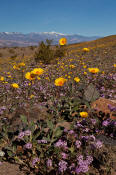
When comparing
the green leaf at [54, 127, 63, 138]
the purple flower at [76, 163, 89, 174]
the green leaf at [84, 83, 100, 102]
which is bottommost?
the purple flower at [76, 163, 89, 174]

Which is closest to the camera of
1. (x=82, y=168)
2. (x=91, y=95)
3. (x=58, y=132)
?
(x=82, y=168)

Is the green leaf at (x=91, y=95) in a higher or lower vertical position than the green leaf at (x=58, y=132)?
higher

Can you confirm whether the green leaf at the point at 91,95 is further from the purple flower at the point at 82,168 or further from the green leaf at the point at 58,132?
the purple flower at the point at 82,168

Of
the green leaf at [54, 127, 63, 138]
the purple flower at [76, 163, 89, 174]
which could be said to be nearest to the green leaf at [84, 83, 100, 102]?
the green leaf at [54, 127, 63, 138]

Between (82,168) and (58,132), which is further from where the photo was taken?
(58,132)

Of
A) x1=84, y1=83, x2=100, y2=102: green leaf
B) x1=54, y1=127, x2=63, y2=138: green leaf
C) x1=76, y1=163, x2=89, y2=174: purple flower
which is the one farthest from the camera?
x1=84, y1=83, x2=100, y2=102: green leaf

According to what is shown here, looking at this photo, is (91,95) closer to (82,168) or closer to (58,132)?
(58,132)

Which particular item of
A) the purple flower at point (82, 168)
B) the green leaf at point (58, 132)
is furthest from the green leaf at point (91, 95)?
the purple flower at point (82, 168)

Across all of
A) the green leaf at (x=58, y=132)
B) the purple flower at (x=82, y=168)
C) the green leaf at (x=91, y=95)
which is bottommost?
the purple flower at (x=82, y=168)

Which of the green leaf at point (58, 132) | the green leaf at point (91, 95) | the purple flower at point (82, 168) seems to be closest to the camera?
the purple flower at point (82, 168)

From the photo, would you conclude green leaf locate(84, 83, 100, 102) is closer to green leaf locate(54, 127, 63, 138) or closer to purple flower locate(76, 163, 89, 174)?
green leaf locate(54, 127, 63, 138)

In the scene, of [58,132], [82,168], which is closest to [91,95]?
[58,132]

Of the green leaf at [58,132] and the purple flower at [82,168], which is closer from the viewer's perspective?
the purple flower at [82,168]

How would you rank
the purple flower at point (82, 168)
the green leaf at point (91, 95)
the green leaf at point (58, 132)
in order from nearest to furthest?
the purple flower at point (82, 168) → the green leaf at point (58, 132) → the green leaf at point (91, 95)
